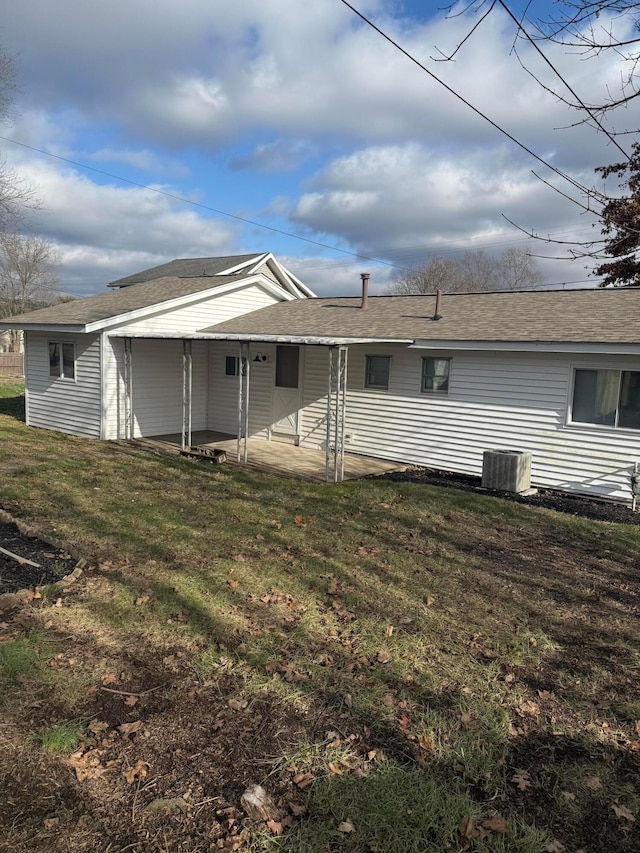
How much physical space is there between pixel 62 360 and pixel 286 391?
19.3 ft

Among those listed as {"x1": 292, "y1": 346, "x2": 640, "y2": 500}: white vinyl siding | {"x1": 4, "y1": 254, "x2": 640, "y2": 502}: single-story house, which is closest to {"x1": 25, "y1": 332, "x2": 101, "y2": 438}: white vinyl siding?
A: {"x1": 4, "y1": 254, "x2": 640, "y2": 502}: single-story house

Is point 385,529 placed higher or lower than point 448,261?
lower

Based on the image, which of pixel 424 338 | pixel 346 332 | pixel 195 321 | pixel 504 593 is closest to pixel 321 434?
pixel 346 332

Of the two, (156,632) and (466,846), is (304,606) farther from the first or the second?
(466,846)

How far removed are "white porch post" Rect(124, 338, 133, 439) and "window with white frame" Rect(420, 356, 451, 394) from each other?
695 centimetres

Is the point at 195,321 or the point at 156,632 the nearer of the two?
the point at 156,632

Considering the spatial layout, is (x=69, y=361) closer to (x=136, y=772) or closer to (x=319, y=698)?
(x=319, y=698)

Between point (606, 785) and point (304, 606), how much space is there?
108 inches

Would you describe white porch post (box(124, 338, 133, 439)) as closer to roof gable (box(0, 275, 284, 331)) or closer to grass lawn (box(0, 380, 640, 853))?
roof gable (box(0, 275, 284, 331))

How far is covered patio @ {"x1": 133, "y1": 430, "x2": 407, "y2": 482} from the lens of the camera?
11.5m

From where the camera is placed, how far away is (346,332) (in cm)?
1305

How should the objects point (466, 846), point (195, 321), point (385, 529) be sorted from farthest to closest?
point (195, 321)
point (385, 529)
point (466, 846)

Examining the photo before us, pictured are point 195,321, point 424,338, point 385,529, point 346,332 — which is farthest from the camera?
point 195,321

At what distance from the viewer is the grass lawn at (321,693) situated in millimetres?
2945
